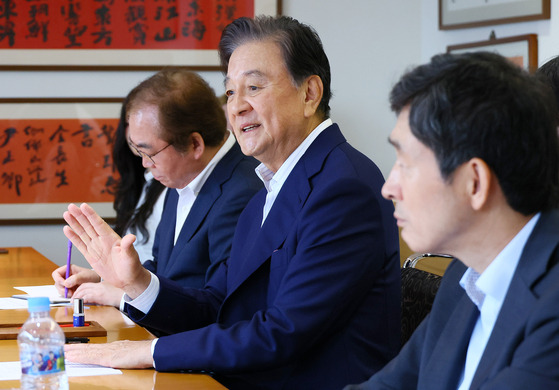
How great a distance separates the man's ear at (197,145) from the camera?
2602 millimetres

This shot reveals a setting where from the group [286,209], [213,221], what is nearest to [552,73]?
[286,209]

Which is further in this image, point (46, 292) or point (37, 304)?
point (46, 292)

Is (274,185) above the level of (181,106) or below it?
below

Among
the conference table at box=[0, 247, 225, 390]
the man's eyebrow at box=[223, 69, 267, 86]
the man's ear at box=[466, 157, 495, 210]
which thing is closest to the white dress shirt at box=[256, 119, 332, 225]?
the man's eyebrow at box=[223, 69, 267, 86]

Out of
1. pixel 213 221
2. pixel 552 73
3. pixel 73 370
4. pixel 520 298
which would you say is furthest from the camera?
pixel 213 221

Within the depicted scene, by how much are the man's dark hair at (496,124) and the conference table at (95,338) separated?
27.6 inches

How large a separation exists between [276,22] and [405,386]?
40.5 inches

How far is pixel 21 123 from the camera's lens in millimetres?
4145

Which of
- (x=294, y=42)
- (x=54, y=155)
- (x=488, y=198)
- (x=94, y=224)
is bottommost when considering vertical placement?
(x=54, y=155)

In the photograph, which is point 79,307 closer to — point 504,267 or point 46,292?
point 46,292

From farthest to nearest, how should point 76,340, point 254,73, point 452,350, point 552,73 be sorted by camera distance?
1. point 254,73
2. point 76,340
3. point 552,73
4. point 452,350

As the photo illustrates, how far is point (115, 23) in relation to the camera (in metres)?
4.19

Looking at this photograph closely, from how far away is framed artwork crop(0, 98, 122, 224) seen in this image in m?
4.14

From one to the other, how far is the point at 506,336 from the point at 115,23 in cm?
351
